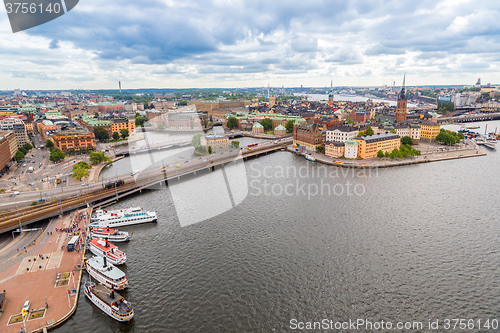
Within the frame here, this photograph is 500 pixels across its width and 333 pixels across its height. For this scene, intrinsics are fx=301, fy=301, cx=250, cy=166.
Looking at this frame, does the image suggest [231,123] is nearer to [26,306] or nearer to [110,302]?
[110,302]

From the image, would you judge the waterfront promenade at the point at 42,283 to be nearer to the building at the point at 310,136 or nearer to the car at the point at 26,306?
the car at the point at 26,306

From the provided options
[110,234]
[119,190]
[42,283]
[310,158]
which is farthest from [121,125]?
[42,283]

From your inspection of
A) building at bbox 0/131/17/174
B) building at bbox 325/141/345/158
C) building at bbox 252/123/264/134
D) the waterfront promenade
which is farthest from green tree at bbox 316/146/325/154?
building at bbox 0/131/17/174

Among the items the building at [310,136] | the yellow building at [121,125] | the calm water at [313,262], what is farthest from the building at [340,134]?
the yellow building at [121,125]

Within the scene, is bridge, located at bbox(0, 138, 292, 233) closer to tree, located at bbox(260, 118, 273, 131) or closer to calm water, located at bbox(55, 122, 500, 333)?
calm water, located at bbox(55, 122, 500, 333)

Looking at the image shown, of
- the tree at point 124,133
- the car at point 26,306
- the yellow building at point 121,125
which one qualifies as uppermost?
the yellow building at point 121,125

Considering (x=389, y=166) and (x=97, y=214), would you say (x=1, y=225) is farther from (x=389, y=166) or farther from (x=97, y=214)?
(x=389, y=166)

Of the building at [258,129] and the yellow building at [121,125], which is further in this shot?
the building at [258,129]
